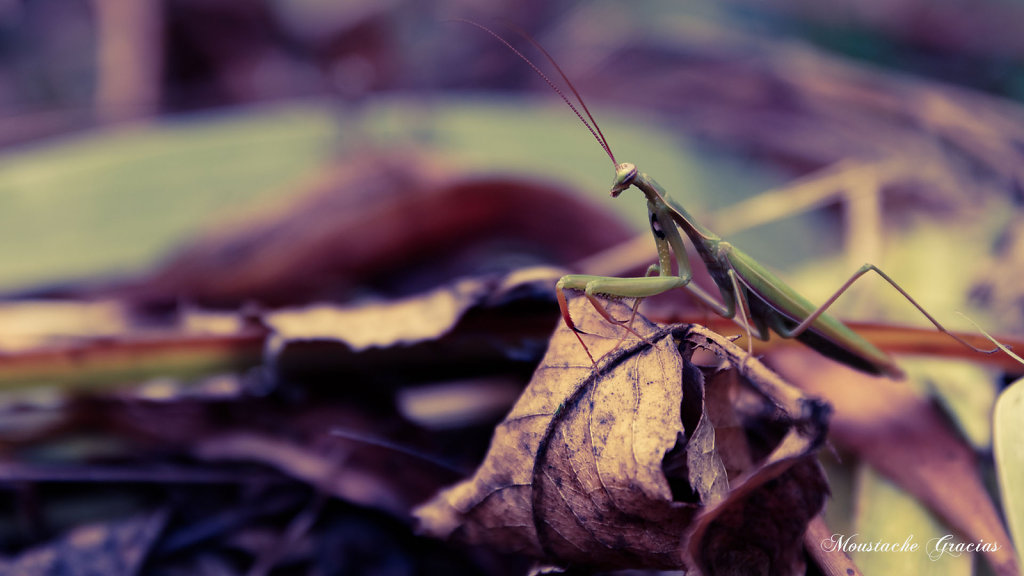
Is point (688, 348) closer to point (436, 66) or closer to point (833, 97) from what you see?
point (833, 97)

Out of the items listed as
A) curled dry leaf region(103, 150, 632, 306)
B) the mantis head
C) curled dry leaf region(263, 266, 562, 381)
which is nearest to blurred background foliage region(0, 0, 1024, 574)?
curled dry leaf region(103, 150, 632, 306)

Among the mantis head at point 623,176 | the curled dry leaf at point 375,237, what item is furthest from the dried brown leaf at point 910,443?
the curled dry leaf at point 375,237

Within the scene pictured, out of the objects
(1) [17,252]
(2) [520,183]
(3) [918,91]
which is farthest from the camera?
(3) [918,91]

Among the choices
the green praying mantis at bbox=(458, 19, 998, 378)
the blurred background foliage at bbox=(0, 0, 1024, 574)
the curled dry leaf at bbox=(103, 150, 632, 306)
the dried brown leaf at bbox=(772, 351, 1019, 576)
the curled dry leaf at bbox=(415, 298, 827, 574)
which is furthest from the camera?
the curled dry leaf at bbox=(103, 150, 632, 306)

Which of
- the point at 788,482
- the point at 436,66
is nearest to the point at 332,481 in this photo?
the point at 788,482

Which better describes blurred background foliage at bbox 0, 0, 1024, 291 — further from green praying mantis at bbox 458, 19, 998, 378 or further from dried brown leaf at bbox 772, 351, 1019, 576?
dried brown leaf at bbox 772, 351, 1019, 576

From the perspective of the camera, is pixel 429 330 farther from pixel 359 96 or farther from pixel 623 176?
pixel 359 96

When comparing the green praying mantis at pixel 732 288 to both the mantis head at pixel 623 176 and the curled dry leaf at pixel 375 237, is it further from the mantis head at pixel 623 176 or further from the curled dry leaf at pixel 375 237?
the curled dry leaf at pixel 375 237
